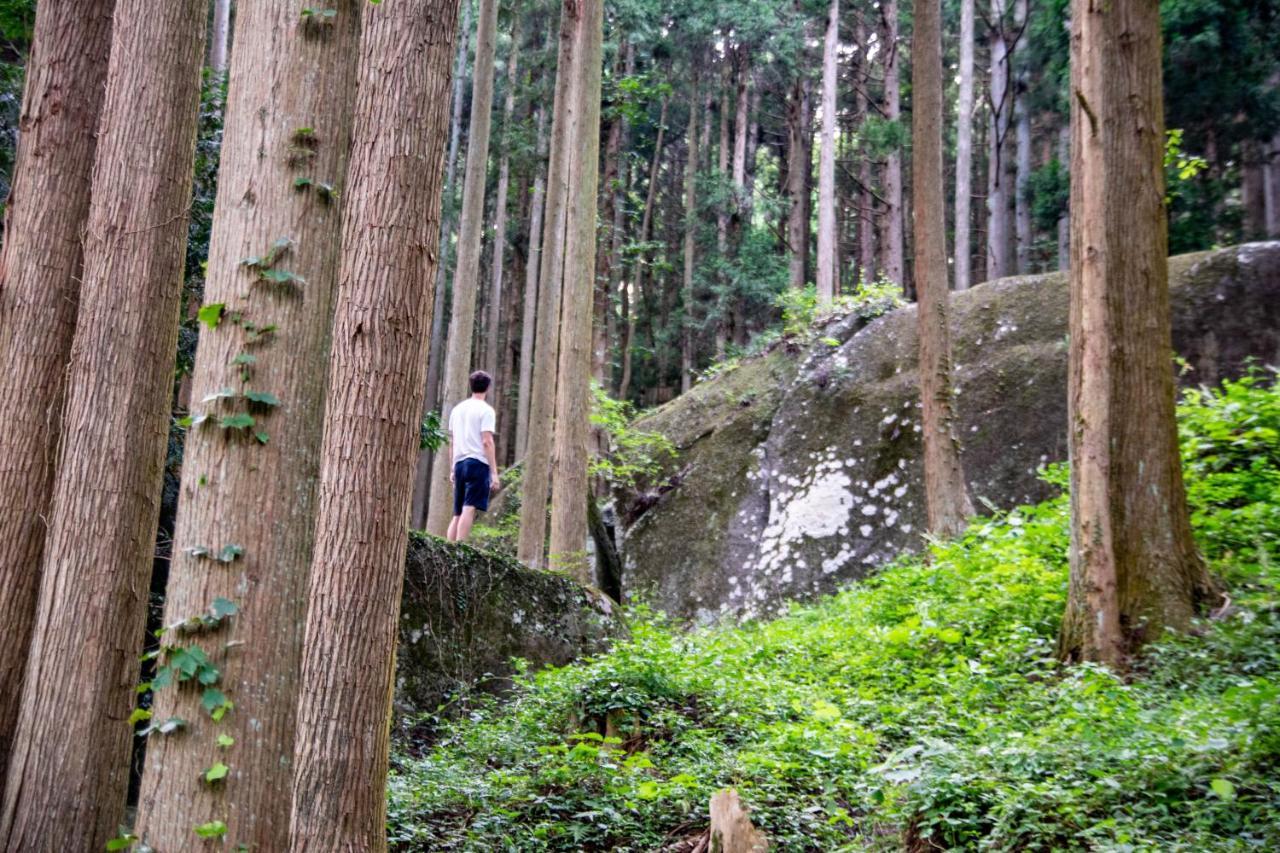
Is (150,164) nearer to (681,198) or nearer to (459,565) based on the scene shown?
(459,565)

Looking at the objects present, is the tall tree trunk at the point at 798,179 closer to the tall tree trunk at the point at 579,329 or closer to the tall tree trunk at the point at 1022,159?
the tall tree trunk at the point at 1022,159

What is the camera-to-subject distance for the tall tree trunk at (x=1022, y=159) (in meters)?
23.6

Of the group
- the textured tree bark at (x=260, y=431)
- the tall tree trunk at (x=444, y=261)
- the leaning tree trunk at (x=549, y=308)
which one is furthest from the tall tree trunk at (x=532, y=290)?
the textured tree bark at (x=260, y=431)

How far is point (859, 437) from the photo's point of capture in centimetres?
1314

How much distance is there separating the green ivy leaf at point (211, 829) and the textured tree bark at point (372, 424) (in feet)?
1.89

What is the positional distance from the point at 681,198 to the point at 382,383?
3536 centimetres

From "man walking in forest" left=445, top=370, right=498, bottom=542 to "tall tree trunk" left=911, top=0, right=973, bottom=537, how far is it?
476 centimetres

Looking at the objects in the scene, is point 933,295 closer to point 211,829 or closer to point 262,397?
point 262,397

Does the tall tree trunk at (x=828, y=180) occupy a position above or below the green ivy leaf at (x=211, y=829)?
above

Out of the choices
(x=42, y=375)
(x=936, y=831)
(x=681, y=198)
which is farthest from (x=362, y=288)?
(x=681, y=198)

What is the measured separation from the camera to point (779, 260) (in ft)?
96.3

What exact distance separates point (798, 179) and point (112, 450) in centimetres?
2710

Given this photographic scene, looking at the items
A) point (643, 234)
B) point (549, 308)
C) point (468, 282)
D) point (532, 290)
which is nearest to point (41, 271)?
point (549, 308)

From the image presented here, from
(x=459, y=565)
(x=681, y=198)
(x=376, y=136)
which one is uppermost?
(x=681, y=198)
